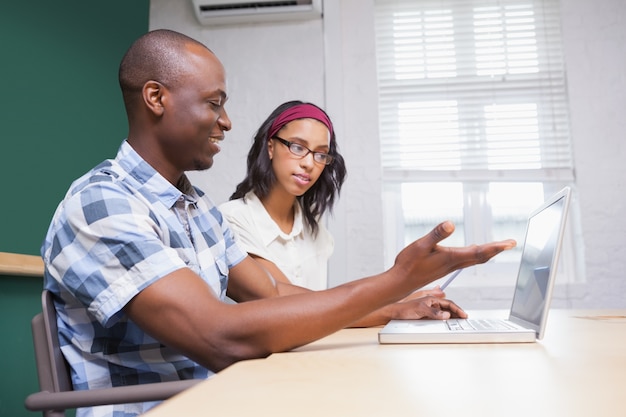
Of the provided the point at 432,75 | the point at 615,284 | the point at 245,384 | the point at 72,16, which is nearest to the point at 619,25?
the point at 432,75

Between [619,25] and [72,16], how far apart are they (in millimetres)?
2870

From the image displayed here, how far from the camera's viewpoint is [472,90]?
328cm

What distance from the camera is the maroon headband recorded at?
2.19m

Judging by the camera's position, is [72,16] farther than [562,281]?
No

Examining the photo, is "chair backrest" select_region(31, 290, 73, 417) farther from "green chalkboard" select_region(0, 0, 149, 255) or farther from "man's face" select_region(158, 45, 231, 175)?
"green chalkboard" select_region(0, 0, 149, 255)

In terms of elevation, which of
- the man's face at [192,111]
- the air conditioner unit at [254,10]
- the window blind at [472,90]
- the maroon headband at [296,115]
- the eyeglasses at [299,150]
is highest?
the air conditioner unit at [254,10]

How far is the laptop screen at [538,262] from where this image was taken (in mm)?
1031

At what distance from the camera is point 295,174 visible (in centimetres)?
213

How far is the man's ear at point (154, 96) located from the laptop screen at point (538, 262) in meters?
0.80

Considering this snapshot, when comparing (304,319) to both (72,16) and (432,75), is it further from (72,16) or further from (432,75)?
(432,75)

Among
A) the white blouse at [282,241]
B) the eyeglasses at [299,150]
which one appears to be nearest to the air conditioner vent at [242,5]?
the eyeglasses at [299,150]

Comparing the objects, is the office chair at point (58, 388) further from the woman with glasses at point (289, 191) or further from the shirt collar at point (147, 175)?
the woman with glasses at point (289, 191)

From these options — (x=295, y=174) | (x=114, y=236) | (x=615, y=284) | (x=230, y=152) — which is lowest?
(x=615, y=284)

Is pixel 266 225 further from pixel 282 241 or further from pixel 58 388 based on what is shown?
pixel 58 388
